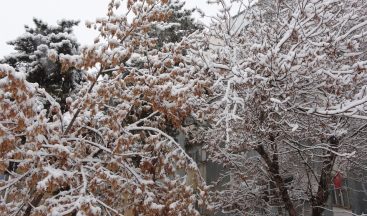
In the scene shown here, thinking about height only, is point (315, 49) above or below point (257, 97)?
above

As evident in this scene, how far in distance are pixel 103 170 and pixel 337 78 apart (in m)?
4.61

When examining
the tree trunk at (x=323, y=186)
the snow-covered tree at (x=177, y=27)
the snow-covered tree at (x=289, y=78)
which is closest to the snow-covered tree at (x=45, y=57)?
the snow-covered tree at (x=177, y=27)

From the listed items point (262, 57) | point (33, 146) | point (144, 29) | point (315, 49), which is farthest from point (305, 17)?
point (33, 146)

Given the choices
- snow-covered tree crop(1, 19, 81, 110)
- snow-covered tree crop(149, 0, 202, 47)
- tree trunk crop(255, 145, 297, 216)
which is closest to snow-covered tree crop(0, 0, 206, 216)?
tree trunk crop(255, 145, 297, 216)

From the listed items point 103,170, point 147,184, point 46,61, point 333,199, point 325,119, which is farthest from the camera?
point 333,199

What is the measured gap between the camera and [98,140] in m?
7.80

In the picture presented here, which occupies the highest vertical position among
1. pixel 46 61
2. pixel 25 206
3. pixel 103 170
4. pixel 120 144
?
pixel 46 61

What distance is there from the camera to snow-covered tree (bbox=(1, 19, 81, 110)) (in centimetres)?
1234

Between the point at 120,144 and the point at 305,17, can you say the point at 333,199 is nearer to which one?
the point at 305,17

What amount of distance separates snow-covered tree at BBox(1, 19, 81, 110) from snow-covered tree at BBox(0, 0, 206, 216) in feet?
18.9

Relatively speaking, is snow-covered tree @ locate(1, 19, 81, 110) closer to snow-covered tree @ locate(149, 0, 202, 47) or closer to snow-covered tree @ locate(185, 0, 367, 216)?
snow-covered tree @ locate(149, 0, 202, 47)

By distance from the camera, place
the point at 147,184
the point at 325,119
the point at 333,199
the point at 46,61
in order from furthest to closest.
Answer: the point at 333,199 → the point at 46,61 → the point at 325,119 → the point at 147,184

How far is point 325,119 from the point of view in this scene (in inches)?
354

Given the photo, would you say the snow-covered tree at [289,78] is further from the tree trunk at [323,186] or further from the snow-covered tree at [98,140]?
the snow-covered tree at [98,140]
